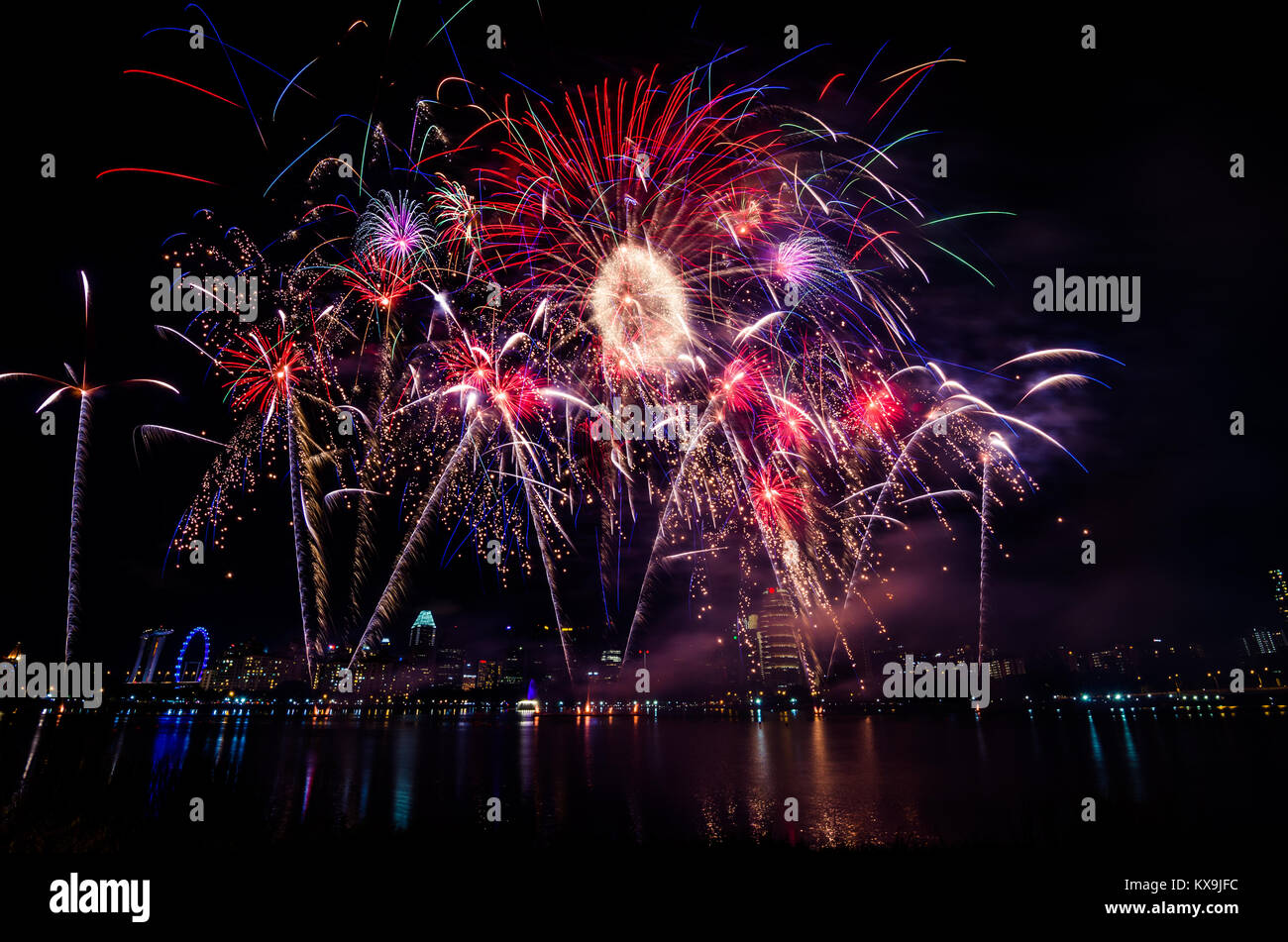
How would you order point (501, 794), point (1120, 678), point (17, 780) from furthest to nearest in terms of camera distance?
point (1120, 678) < point (501, 794) < point (17, 780)

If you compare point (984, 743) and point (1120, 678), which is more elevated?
point (984, 743)

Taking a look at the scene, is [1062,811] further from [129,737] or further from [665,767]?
[129,737]
